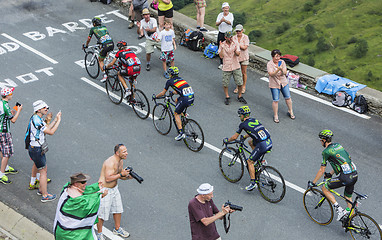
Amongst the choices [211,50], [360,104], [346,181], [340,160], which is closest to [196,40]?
[211,50]

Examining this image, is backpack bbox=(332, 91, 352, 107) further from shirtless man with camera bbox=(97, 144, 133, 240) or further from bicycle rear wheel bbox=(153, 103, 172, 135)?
shirtless man with camera bbox=(97, 144, 133, 240)

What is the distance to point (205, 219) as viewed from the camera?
7.56 m

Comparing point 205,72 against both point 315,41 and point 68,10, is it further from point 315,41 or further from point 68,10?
point 315,41

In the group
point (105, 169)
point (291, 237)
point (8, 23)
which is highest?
point (105, 169)

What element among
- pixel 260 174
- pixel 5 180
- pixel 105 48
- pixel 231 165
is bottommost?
pixel 5 180

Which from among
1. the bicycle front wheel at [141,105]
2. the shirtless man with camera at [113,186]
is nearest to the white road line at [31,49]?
the bicycle front wheel at [141,105]

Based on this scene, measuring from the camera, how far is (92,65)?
1509 centimetres

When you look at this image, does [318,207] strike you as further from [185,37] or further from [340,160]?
[185,37]

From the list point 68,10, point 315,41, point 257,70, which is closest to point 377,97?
point 257,70

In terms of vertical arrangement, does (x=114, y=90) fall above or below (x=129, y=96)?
below

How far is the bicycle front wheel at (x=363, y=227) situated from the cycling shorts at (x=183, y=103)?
14.9ft

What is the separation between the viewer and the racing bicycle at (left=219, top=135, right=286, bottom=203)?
33.6 ft

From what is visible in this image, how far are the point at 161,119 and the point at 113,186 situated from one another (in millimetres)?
4037

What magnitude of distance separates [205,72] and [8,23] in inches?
332
